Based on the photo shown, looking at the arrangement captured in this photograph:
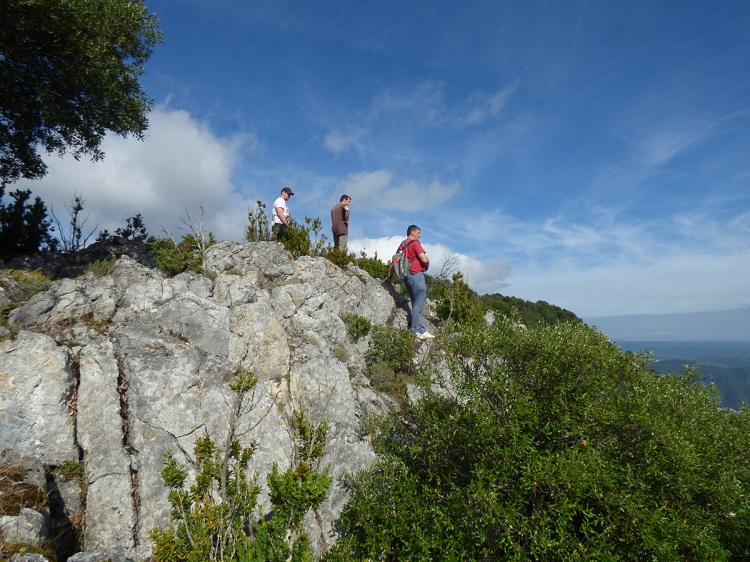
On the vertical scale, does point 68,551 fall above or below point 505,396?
below

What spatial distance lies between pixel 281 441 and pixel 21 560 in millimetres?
4785

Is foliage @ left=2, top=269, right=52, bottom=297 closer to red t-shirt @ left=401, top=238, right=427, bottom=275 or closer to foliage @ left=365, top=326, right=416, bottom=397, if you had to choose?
foliage @ left=365, top=326, right=416, bottom=397

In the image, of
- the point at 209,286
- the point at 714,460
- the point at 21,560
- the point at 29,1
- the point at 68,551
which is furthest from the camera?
the point at 209,286

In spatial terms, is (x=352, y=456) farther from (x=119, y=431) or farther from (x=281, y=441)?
(x=119, y=431)

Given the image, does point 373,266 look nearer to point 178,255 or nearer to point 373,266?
point 373,266

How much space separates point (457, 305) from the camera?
16141 mm

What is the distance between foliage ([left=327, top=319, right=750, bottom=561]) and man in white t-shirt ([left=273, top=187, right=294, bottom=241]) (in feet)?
31.5

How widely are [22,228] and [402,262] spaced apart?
13319mm

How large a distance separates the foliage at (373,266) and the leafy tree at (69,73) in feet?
32.4

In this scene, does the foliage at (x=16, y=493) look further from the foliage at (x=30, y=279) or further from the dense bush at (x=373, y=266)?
the dense bush at (x=373, y=266)

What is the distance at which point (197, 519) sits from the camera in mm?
5664

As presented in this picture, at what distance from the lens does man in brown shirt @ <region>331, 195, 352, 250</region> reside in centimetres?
1641

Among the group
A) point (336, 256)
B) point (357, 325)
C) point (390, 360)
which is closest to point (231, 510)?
point (390, 360)

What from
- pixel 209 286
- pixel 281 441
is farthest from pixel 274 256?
pixel 281 441
